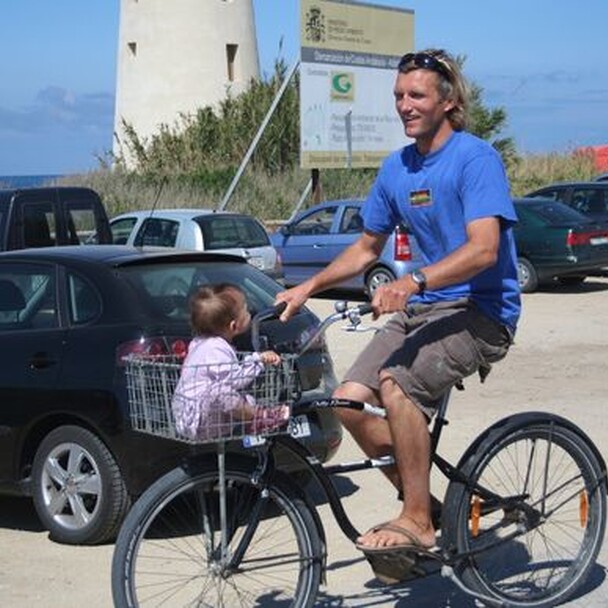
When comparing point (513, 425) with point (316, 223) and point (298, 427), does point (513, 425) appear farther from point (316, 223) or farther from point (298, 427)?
point (316, 223)

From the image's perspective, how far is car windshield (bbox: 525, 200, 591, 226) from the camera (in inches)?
777

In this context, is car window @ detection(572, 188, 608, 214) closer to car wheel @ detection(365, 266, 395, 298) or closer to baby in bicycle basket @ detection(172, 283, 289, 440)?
car wheel @ detection(365, 266, 395, 298)

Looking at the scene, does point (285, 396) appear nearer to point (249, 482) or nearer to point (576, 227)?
point (249, 482)

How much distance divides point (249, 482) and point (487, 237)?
123 centimetres

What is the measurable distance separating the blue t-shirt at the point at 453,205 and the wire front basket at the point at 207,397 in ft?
2.70

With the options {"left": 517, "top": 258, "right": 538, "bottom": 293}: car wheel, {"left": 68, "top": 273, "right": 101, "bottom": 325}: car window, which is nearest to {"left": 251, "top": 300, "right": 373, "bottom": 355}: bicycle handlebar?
{"left": 68, "top": 273, "right": 101, "bottom": 325}: car window

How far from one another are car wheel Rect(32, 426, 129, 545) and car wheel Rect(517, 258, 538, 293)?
14.2 metres

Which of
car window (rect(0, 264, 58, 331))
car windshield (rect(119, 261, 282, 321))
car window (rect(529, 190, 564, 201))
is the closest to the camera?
car windshield (rect(119, 261, 282, 321))

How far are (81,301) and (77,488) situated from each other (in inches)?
40.5

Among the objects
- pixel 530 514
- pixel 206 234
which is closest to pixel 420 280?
pixel 530 514

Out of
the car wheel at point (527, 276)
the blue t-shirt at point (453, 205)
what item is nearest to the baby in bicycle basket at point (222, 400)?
the blue t-shirt at point (453, 205)

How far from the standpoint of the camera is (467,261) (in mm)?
4262

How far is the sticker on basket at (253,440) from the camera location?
13.7 ft

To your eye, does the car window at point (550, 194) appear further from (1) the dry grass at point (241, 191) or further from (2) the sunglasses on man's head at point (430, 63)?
(2) the sunglasses on man's head at point (430, 63)
